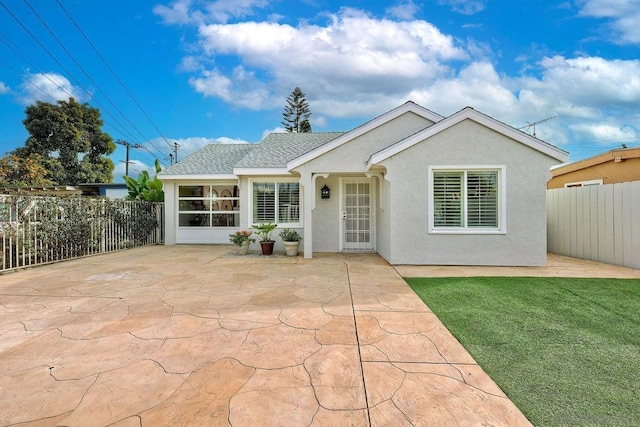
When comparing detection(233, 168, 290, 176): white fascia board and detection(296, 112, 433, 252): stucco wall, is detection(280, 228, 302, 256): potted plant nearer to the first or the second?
detection(296, 112, 433, 252): stucco wall

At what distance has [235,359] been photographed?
3201mm

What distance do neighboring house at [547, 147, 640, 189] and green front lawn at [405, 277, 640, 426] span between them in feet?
20.6

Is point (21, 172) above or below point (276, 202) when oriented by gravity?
above

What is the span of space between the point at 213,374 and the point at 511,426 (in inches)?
101

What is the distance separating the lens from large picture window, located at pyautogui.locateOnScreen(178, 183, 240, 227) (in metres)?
14.2

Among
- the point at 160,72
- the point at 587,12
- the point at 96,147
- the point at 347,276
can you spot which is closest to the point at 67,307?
the point at 347,276

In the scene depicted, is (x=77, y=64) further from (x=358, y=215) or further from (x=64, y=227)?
(x=358, y=215)

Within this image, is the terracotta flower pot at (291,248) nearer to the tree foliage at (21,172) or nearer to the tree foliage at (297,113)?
the tree foliage at (21,172)

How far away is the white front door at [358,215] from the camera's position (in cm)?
1119

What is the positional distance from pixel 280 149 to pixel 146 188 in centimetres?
872

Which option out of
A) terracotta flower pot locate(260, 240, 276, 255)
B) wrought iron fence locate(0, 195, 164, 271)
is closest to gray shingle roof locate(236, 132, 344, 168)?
terracotta flower pot locate(260, 240, 276, 255)

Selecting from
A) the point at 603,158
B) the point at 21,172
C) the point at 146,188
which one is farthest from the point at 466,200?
the point at 21,172

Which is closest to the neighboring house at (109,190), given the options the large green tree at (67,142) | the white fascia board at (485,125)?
the large green tree at (67,142)

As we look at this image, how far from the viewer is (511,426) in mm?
2180
